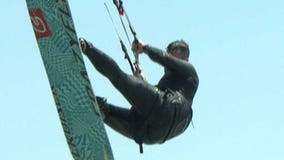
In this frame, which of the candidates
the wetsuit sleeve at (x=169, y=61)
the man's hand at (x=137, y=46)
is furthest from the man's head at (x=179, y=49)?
the man's hand at (x=137, y=46)

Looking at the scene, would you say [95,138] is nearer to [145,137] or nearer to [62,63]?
[62,63]

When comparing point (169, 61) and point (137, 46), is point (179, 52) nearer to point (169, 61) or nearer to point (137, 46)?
point (169, 61)

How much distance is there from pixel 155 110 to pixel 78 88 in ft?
5.79

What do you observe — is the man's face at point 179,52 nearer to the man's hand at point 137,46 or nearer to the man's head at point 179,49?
the man's head at point 179,49

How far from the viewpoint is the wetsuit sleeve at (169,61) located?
41.3 ft

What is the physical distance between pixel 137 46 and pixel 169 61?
1.28 ft

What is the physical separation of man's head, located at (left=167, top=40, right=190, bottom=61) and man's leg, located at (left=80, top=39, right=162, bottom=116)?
914 millimetres

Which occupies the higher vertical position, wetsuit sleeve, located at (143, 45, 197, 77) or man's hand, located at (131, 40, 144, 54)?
man's hand, located at (131, 40, 144, 54)

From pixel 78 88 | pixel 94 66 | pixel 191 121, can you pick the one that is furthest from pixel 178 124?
pixel 78 88

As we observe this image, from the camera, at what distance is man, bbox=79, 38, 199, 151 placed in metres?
12.1

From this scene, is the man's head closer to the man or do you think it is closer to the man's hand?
the man

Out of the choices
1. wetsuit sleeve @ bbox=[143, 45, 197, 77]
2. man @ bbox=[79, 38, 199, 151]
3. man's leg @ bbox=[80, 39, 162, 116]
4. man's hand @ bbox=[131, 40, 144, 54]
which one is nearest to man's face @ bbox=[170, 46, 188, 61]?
man @ bbox=[79, 38, 199, 151]

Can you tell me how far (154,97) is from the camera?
40.6ft

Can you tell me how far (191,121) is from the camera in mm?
13062
